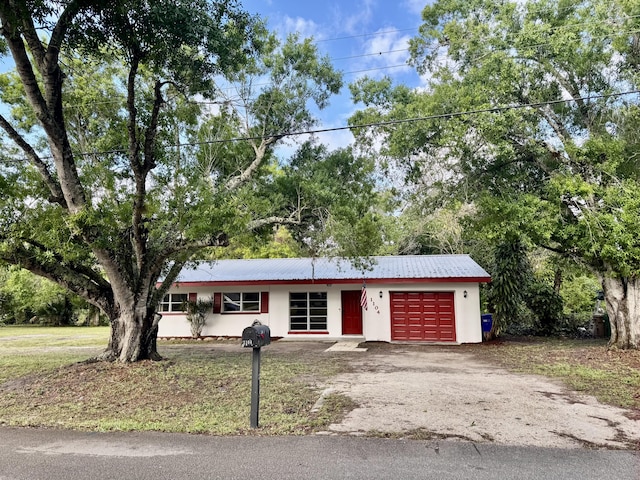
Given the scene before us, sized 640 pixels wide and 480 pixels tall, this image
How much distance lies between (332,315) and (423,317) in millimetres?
3452

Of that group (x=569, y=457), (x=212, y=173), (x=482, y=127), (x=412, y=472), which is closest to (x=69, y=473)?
(x=412, y=472)

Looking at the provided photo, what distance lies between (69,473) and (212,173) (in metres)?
8.78

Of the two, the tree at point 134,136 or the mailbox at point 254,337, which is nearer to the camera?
the mailbox at point 254,337

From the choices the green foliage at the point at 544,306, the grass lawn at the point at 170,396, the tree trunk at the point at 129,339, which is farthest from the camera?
the green foliage at the point at 544,306

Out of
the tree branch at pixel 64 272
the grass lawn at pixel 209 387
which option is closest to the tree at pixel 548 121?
the grass lawn at pixel 209 387

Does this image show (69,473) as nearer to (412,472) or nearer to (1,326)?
(412,472)

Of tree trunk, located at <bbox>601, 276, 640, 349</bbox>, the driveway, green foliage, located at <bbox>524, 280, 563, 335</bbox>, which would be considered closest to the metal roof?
green foliage, located at <bbox>524, 280, 563, 335</bbox>

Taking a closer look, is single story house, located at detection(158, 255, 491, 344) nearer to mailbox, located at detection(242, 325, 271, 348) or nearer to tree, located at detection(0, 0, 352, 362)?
tree, located at detection(0, 0, 352, 362)

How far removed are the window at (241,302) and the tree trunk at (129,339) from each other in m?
7.33

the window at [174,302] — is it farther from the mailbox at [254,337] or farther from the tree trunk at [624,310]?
the tree trunk at [624,310]

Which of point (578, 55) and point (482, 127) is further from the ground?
point (578, 55)

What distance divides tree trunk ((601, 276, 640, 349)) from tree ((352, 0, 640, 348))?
0.03m

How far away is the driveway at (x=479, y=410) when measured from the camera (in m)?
4.70

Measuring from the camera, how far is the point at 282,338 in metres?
16.4
